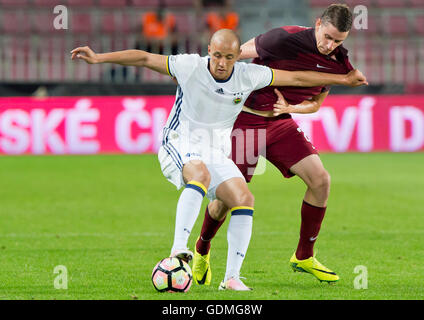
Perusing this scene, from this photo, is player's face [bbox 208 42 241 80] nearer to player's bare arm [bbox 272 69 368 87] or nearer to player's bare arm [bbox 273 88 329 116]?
player's bare arm [bbox 272 69 368 87]

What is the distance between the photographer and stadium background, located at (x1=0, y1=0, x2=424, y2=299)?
6.43 m

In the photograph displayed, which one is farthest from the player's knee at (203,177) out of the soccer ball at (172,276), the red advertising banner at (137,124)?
the red advertising banner at (137,124)

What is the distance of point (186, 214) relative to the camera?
5.24 meters

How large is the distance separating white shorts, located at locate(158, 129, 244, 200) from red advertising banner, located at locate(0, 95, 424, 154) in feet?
38.0

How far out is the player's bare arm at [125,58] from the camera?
5.31 meters

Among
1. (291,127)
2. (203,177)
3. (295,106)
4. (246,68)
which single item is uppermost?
(246,68)

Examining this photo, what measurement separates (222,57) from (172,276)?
1.49 m

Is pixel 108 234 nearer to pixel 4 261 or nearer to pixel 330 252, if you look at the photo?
pixel 4 261

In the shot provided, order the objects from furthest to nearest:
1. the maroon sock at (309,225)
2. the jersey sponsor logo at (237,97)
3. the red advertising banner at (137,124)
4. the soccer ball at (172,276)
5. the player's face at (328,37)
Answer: the red advertising banner at (137,124), the maroon sock at (309,225), the player's face at (328,37), the jersey sponsor logo at (237,97), the soccer ball at (172,276)

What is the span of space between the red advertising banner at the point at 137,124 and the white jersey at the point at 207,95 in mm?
11426

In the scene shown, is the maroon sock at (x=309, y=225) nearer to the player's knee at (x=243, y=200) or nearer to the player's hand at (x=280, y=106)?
the player's hand at (x=280, y=106)

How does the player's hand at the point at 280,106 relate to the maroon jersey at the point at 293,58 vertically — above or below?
below

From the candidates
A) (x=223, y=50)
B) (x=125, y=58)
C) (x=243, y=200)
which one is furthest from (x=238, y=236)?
(x=125, y=58)

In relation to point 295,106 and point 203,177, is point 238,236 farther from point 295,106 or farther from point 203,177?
point 295,106
